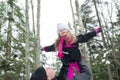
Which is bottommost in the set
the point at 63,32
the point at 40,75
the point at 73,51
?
the point at 40,75

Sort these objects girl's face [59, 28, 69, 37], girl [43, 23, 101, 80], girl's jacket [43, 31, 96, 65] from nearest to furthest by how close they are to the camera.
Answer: girl [43, 23, 101, 80] < girl's jacket [43, 31, 96, 65] < girl's face [59, 28, 69, 37]

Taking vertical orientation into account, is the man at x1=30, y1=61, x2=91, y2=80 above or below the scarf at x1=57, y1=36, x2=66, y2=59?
below

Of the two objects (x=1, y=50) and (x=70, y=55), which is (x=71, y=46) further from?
(x=1, y=50)

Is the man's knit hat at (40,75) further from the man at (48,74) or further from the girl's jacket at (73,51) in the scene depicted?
the girl's jacket at (73,51)

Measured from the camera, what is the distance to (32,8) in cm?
1839

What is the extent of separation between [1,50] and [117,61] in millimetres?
12043

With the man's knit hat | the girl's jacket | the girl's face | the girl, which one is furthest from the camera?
the girl's face

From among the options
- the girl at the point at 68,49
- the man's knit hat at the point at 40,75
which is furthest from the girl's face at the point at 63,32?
the man's knit hat at the point at 40,75

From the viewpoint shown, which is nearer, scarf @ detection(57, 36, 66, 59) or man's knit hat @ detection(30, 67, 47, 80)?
man's knit hat @ detection(30, 67, 47, 80)

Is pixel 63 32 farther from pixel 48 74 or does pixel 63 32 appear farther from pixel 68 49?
pixel 48 74

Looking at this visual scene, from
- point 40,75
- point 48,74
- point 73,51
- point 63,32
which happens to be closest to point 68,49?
point 73,51

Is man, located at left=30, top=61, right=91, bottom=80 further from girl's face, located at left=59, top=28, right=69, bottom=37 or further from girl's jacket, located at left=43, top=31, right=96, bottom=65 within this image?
girl's face, located at left=59, top=28, right=69, bottom=37

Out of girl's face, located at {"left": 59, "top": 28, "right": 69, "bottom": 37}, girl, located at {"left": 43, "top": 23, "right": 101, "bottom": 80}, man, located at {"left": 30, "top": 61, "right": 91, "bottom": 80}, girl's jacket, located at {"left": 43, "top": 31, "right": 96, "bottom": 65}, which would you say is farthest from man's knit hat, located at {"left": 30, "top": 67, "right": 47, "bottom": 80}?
girl's face, located at {"left": 59, "top": 28, "right": 69, "bottom": 37}

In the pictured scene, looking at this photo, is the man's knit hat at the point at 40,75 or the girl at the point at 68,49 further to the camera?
the girl at the point at 68,49
